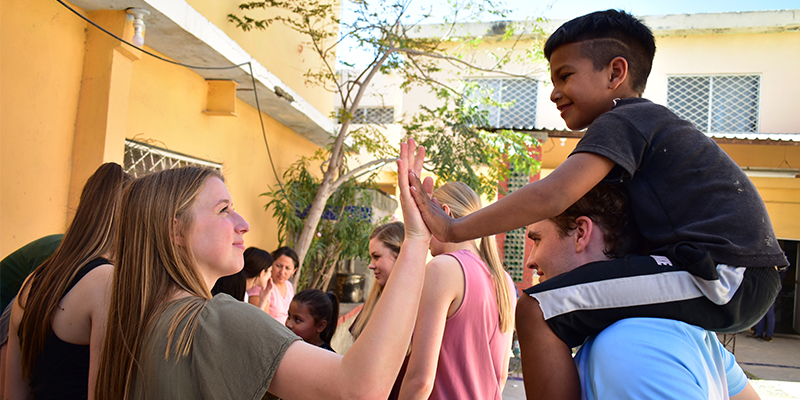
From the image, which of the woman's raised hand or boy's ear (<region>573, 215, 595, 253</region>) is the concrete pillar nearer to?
the woman's raised hand

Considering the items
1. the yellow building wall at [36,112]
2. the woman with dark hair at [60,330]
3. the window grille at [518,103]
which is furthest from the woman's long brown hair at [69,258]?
the window grille at [518,103]

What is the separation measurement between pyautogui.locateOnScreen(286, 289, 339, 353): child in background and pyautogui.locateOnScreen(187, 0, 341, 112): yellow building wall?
124 inches

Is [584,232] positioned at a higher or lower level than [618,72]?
lower

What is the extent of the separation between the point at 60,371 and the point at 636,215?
1941 millimetres

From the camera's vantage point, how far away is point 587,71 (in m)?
1.60

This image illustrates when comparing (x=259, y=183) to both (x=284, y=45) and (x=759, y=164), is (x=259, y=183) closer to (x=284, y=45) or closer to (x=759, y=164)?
(x=284, y=45)

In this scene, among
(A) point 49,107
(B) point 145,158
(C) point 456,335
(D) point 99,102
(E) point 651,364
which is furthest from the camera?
(B) point 145,158

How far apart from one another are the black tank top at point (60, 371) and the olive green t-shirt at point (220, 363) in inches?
25.8

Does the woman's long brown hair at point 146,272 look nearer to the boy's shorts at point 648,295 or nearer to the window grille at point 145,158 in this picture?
the boy's shorts at point 648,295

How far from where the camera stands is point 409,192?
156cm

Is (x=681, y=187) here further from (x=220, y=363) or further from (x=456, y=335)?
(x=220, y=363)

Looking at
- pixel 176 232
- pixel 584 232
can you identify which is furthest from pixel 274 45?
pixel 584 232

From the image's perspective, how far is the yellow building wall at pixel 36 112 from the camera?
133 inches

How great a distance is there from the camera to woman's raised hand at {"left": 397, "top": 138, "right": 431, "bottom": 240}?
150 centimetres
